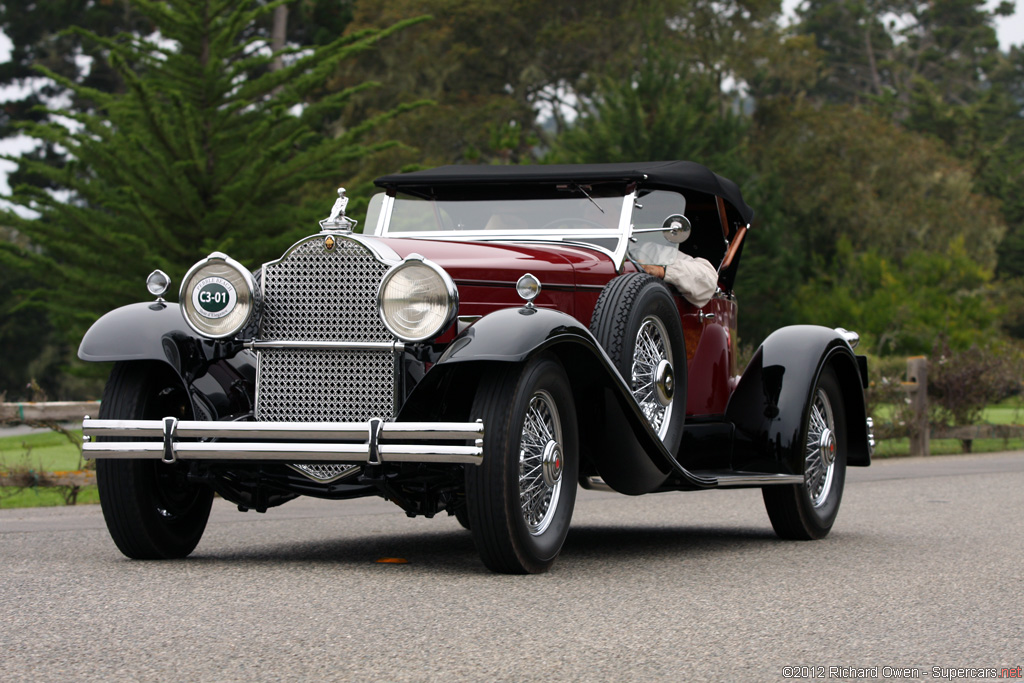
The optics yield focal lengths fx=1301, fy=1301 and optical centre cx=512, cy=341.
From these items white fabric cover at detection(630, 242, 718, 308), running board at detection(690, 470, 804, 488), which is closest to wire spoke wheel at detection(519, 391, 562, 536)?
running board at detection(690, 470, 804, 488)

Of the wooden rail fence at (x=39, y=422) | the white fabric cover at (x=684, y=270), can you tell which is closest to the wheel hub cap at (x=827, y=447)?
the white fabric cover at (x=684, y=270)

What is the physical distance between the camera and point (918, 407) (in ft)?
53.5

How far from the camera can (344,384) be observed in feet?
18.9

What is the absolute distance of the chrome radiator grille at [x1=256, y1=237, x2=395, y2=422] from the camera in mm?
5742

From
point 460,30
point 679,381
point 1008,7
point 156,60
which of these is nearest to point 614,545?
point 679,381

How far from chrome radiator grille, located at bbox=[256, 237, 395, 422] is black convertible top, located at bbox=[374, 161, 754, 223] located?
1815 millimetres

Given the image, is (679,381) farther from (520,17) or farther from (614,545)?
(520,17)

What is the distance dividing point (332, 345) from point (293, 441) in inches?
19.6

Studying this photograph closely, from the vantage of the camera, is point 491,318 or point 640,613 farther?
point 491,318

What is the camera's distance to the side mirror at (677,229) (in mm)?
7078

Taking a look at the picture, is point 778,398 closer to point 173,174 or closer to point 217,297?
point 217,297

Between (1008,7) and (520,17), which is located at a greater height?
(1008,7)

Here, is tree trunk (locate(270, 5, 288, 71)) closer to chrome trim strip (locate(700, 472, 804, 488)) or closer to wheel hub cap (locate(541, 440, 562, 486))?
chrome trim strip (locate(700, 472, 804, 488))

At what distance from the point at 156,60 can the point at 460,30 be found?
27036mm
